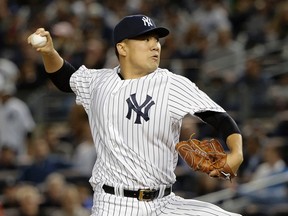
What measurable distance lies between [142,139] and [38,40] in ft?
2.90

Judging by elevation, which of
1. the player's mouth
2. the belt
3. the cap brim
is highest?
the cap brim

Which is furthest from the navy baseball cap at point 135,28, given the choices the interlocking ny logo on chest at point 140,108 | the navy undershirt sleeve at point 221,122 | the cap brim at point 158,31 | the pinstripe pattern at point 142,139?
the navy undershirt sleeve at point 221,122

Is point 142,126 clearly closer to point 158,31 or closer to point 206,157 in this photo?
point 206,157

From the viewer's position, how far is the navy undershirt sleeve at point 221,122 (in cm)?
494

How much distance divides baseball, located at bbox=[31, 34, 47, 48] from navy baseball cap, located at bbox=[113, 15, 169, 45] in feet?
1.44

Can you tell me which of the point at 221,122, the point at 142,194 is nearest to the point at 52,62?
the point at 142,194

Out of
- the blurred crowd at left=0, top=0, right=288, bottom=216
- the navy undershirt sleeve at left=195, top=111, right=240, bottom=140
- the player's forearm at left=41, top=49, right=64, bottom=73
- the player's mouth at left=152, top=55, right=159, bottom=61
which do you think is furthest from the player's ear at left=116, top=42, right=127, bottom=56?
the blurred crowd at left=0, top=0, right=288, bottom=216

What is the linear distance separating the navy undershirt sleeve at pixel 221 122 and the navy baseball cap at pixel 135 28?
60 centimetres

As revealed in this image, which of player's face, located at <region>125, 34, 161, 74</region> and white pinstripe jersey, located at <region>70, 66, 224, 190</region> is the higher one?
player's face, located at <region>125, 34, 161, 74</region>

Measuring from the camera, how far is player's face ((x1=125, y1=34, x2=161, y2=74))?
5320 millimetres

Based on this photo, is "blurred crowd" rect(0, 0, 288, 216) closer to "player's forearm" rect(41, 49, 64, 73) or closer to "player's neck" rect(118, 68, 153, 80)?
"player's forearm" rect(41, 49, 64, 73)

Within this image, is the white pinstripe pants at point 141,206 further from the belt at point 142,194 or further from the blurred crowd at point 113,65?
the blurred crowd at point 113,65

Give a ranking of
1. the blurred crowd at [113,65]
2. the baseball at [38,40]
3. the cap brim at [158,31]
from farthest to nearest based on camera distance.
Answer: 1. the blurred crowd at [113,65]
2. the baseball at [38,40]
3. the cap brim at [158,31]

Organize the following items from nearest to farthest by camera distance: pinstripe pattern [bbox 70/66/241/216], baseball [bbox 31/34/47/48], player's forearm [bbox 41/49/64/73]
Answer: pinstripe pattern [bbox 70/66/241/216], baseball [bbox 31/34/47/48], player's forearm [bbox 41/49/64/73]
